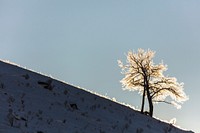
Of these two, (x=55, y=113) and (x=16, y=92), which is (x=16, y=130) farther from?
(x=16, y=92)

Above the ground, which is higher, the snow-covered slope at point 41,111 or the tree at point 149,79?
the tree at point 149,79

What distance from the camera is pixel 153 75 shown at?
49406 millimetres

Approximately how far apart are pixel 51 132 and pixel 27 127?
0.87 meters

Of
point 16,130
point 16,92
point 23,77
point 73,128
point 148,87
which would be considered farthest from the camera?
point 148,87

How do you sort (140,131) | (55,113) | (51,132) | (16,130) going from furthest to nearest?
(140,131)
(55,113)
(51,132)
(16,130)

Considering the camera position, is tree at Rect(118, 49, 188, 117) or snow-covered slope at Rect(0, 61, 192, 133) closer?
snow-covered slope at Rect(0, 61, 192, 133)

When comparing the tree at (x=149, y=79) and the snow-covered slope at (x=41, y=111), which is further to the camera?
→ the tree at (x=149, y=79)

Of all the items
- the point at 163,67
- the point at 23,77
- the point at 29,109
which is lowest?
the point at 29,109

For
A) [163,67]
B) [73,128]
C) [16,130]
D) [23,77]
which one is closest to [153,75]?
[163,67]

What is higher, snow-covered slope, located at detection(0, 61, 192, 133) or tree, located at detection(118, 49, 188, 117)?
tree, located at detection(118, 49, 188, 117)

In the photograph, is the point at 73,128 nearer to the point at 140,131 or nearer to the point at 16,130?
the point at 16,130

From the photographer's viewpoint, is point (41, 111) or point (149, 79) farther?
point (149, 79)

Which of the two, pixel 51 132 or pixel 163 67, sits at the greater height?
pixel 163 67

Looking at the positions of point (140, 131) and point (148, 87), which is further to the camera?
point (148, 87)
